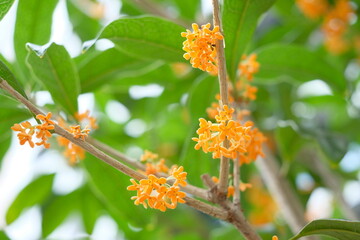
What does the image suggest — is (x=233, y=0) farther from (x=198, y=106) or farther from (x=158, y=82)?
(x=158, y=82)

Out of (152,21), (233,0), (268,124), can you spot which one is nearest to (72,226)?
(268,124)

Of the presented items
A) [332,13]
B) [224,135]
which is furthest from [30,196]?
[332,13]

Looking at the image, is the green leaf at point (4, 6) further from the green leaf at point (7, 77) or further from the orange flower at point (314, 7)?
the orange flower at point (314, 7)

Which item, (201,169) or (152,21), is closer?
(152,21)

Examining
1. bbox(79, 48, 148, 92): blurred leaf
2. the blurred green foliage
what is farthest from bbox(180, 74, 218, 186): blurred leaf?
bbox(79, 48, 148, 92): blurred leaf

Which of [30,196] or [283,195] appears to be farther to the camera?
[30,196]

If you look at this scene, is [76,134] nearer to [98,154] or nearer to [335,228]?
[98,154]
